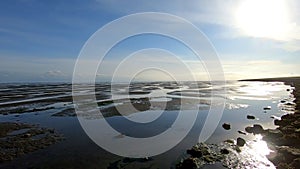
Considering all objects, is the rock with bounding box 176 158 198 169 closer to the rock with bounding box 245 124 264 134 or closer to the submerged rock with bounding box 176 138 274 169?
the submerged rock with bounding box 176 138 274 169

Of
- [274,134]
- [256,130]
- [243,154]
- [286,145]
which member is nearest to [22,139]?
[243,154]

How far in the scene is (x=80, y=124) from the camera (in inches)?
1038

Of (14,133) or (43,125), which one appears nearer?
(14,133)

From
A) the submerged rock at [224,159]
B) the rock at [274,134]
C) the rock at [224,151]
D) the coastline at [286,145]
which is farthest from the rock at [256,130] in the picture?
the rock at [224,151]

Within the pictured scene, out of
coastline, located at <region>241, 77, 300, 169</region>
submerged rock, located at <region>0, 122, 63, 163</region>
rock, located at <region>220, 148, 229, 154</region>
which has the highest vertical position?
coastline, located at <region>241, 77, 300, 169</region>

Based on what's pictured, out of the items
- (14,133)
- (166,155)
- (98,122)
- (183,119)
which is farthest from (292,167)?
(14,133)

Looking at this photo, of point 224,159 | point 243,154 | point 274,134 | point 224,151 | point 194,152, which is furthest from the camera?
point 274,134

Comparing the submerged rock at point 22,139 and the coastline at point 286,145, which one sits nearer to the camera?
the coastline at point 286,145

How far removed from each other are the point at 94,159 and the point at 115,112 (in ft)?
57.7

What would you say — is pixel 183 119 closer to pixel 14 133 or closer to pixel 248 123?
pixel 248 123

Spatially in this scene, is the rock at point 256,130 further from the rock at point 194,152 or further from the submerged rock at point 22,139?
the submerged rock at point 22,139

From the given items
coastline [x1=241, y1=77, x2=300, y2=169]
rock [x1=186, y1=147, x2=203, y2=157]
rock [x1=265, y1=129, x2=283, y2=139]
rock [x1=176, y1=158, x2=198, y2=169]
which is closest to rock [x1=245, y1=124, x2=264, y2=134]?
rock [x1=265, y1=129, x2=283, y2=139]

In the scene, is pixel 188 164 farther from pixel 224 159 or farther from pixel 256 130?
pixel 256 130

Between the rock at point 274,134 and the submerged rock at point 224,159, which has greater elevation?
the rock at point 274,134
